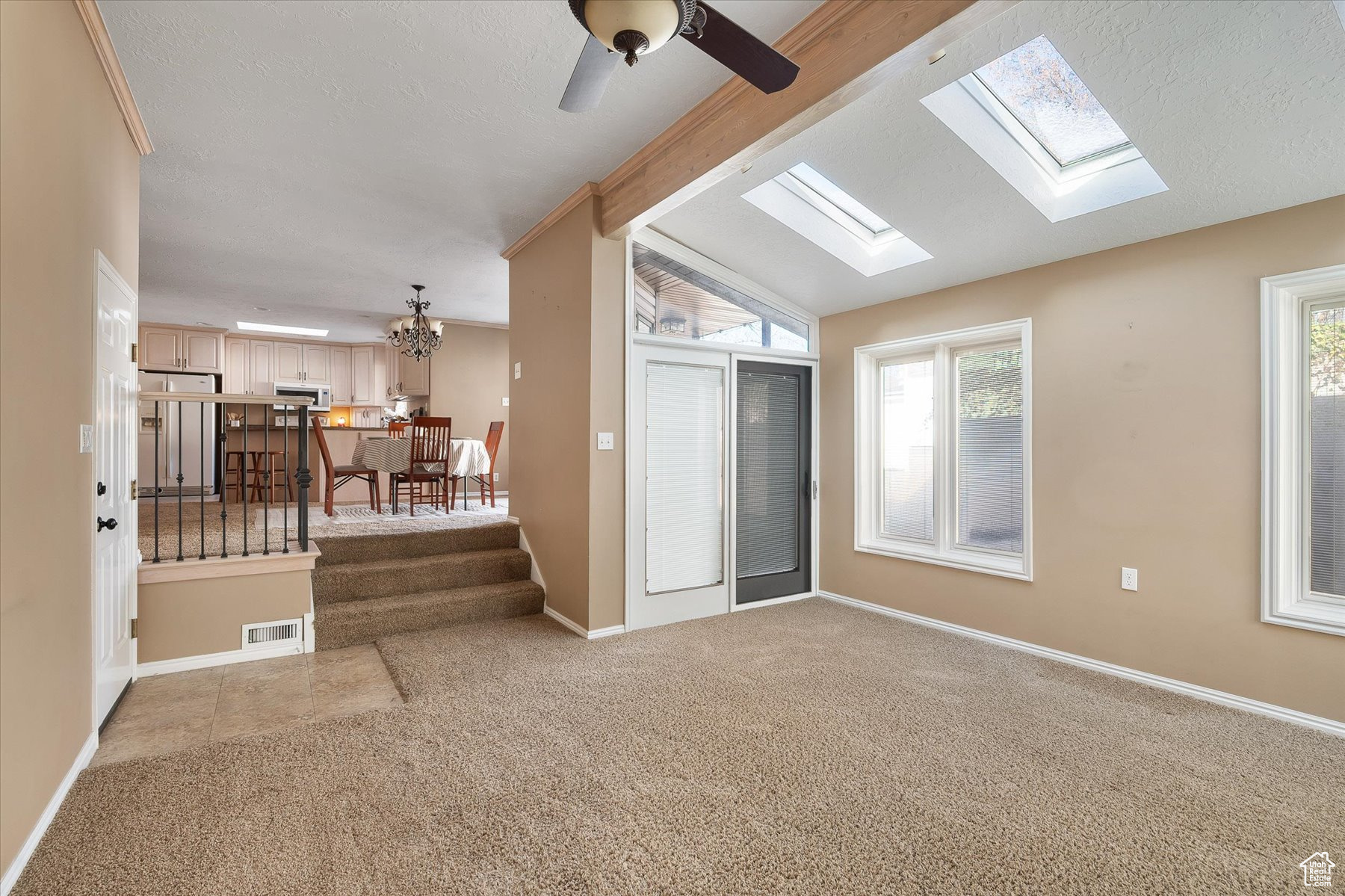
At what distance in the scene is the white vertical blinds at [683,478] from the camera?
4.26m

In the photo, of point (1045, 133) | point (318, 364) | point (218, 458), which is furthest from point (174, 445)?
point (1045, 133)

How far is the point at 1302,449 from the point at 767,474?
2.87 meters

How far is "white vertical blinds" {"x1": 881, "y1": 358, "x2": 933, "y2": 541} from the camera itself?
4457 millimetres

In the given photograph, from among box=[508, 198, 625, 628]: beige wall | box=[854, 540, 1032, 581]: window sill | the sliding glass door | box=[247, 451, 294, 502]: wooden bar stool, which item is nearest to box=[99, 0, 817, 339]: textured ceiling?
box=[508, 198, 625, 628]: beige wall

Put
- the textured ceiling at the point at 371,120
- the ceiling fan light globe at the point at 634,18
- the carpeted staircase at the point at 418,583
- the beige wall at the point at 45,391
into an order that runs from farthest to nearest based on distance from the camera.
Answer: the carpeted staircase at the point at 418,583, the textured ceiling at the point at 371,120, the beige wall at the point at 45,391, the ceiling fan light globe at the point at 634,18

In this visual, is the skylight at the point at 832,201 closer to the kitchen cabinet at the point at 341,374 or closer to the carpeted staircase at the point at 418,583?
the carpeted staircase at the point at 418,583

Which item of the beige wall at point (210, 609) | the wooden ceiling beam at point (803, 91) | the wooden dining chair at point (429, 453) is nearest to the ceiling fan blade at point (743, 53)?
the wooden ceiling beam at point (803, 91)

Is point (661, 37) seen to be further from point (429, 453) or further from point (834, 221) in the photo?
point (429, 453)

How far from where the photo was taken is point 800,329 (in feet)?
16.4

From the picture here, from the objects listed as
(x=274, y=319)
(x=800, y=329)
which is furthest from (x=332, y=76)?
(x=274, y=319)

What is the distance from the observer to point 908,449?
4.59 meters

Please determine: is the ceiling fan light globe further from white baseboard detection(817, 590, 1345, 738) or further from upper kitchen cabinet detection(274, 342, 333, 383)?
upper kitchen cabinet detection(274, 342, 333, 383)

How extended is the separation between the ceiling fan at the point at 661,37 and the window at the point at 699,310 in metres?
2.31

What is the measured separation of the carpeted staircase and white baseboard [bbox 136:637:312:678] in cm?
17
